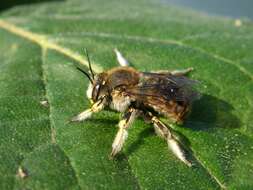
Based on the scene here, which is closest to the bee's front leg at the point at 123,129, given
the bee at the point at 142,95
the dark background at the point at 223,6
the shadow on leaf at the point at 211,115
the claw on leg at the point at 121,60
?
the bee at the point at 142,95

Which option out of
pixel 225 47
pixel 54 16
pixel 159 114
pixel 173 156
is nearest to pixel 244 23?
pixel 225 47

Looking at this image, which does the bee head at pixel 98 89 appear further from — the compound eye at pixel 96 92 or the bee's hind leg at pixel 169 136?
the bee's hind leg at pixel 169 136

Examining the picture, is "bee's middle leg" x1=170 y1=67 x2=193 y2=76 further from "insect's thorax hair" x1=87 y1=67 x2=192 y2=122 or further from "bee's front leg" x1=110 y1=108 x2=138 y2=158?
"bee's front leg" x1=110 y1=108 x2=138 y2=158

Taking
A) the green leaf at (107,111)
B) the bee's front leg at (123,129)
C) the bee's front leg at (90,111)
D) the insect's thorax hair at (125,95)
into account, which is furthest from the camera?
the insect's thorax hair at (125,95)

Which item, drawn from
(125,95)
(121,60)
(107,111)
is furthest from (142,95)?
(121,60)

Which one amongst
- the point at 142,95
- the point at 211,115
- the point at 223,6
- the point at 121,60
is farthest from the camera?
the point at 223,6

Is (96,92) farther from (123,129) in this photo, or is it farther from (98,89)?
(123,129)

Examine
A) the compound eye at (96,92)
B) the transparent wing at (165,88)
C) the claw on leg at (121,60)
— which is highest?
the transparent wing at (165,88)

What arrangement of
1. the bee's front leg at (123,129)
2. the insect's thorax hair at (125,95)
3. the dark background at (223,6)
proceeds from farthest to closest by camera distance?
1. the dark background at (223,6)
2. the insect's thorax hair at (125,95)
3. the bee's front leg at (123,129)
